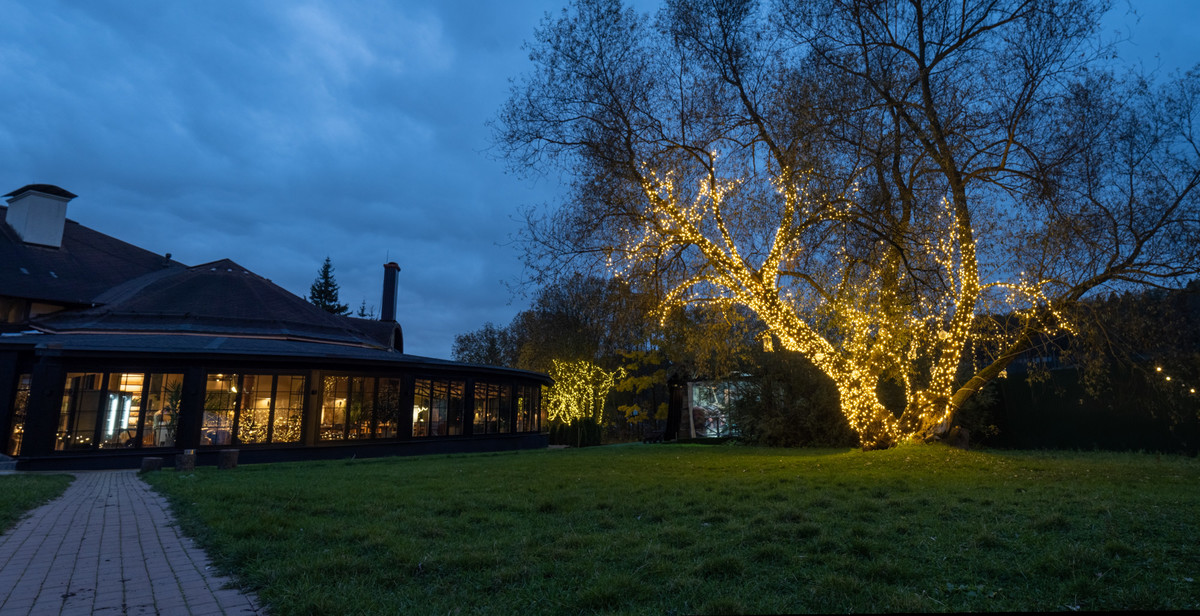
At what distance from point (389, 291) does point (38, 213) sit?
15.0 m

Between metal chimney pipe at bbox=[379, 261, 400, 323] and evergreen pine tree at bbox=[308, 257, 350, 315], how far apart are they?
78.0 feet

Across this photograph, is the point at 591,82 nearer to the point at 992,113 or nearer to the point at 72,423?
the point at 992,113

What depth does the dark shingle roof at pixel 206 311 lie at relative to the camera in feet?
61.5

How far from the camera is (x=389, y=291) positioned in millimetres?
33844

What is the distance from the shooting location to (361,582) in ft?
12.5

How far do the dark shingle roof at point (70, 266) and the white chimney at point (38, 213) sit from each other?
25 cm

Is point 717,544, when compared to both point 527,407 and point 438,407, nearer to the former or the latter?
point 438,407

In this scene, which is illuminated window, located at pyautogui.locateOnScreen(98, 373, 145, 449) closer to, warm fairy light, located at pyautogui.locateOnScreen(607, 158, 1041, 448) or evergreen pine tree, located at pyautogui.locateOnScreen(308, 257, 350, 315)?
warm fairy light, located at pyautogui.locateOnScreen(607, 158, 1041, 448)

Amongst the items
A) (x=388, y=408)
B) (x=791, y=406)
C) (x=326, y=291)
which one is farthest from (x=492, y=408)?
(x=326, y=291)

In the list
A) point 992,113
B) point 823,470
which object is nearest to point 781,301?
point 823,470

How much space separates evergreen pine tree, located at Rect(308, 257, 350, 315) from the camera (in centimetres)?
5485

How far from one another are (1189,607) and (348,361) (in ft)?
55.8

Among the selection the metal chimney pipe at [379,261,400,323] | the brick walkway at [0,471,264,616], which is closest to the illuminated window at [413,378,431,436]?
the brick walkway at [0,471,264,616]

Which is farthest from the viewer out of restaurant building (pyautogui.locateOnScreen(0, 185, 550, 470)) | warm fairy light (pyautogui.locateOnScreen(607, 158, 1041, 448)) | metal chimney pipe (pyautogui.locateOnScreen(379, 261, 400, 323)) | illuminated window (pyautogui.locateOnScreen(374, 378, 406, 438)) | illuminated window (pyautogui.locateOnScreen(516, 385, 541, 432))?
metal chimney pipe (pyautogui.locateOnScreen(379, 261, 400, 323))
